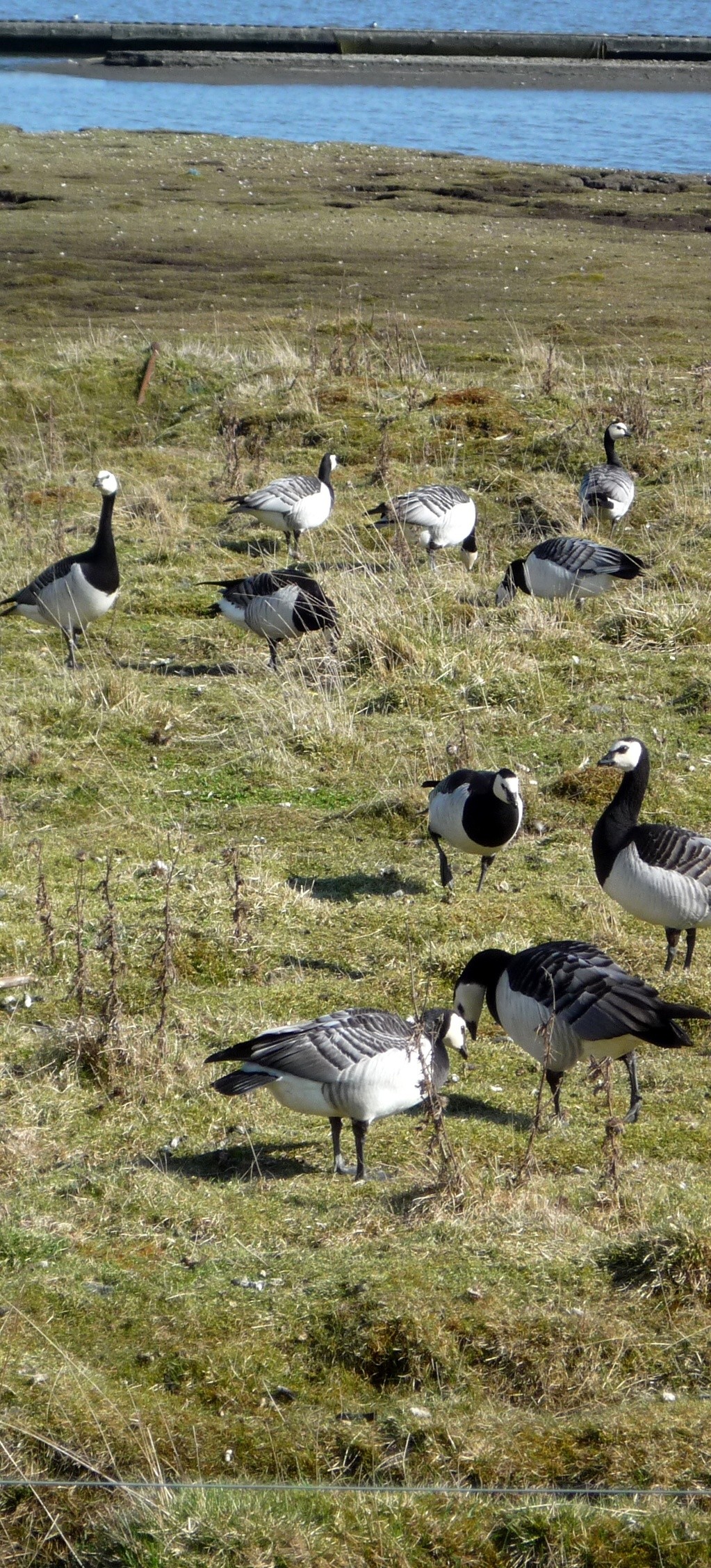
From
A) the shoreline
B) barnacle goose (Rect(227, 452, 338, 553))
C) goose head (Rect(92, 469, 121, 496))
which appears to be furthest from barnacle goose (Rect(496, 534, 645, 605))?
the shoreline

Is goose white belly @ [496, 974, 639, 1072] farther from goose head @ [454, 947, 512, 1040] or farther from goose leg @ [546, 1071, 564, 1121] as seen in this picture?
goose head @ [454, 947, 512, 1040]

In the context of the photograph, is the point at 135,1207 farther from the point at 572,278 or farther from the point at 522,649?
the point at 572,278

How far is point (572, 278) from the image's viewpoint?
100ft

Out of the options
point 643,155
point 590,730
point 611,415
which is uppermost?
point 643,155

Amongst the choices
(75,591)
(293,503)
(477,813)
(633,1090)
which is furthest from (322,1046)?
(293,503)

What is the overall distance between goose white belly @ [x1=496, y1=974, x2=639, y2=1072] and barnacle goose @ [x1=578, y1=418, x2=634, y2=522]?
9.22m

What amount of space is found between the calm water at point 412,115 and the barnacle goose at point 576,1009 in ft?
156

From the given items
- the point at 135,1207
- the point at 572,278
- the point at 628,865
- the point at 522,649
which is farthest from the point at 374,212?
the point at 135,1207

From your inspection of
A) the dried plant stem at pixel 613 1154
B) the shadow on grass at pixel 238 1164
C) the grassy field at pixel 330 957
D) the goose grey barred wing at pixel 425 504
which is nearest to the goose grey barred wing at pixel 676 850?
the grassy field at pixel 330 957

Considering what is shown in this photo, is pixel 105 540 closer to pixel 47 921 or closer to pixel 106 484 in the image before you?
pixel 106 484

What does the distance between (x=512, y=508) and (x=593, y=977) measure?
11.4 metres

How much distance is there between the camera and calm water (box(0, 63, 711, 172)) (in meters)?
53.9

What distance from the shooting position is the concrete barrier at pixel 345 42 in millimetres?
69625

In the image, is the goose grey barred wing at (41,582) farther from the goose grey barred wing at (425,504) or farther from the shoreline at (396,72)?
the shoreline at (396,72)
